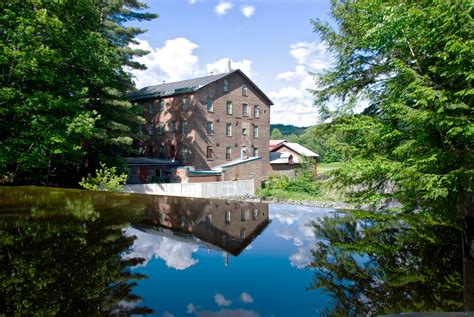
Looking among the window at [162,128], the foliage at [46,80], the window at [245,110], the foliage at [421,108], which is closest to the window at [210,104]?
the window at [245,110]

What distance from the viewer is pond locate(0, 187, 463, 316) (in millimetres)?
1905

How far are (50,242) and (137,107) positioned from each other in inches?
690

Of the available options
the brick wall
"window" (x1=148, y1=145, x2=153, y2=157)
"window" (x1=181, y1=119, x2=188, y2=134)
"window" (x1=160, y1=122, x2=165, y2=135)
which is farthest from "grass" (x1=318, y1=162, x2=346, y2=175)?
"window" (x1=148, y1=145, x2=153, y2=157)

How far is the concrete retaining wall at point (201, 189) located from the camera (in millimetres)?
19516

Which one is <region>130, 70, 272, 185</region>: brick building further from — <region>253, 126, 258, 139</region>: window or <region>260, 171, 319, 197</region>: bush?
<region>260, 171, 319, 197</region>: bush

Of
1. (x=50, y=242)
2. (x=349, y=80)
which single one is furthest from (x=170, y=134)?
(x=50, y=242)

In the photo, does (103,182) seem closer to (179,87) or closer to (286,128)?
(179,87)

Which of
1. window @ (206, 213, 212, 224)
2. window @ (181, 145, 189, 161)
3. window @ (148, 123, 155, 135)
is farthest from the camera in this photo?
window @ (148, 123, 155, 135)

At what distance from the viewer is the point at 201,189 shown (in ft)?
73.9

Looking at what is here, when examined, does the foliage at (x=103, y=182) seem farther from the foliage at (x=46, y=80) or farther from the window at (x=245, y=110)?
the window at (x=245, y=110)

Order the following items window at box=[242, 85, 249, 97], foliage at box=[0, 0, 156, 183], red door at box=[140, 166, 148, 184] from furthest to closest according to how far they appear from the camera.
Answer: window at box=[242, 85, 249, 97] → red door at box=[140, 166, 148, 184] → foliage at box=[0, 0, 156, 183]

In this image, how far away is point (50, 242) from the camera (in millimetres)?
2939

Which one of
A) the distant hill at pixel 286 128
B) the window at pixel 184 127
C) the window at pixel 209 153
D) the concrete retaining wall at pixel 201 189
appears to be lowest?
the concrete retaining wall at pixel 201 189

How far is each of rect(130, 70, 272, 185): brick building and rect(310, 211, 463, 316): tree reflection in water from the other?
947 inches
